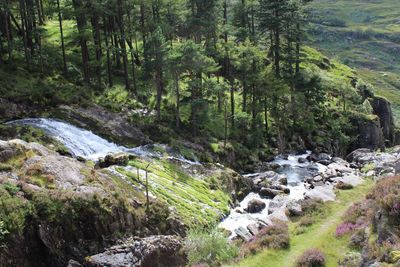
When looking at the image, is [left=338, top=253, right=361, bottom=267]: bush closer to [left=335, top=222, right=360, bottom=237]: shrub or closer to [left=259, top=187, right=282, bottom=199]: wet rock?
[left=335, top=222, right=360, bottom=237]: shrub

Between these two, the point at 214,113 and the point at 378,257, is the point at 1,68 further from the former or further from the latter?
the point at 378,257

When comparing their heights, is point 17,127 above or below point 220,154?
above

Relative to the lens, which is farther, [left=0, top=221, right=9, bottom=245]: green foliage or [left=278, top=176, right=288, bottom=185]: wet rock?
[left=278, top=176, right=288, bottom=185]: wet rock

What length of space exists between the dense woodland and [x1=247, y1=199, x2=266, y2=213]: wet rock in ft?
62.9

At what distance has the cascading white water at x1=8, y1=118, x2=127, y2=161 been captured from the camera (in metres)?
46.0

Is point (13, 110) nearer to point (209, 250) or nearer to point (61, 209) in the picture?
point (61, 209)

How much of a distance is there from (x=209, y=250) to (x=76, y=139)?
2388 centimetres

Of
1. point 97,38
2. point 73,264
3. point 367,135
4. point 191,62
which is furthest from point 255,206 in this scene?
point 367,135

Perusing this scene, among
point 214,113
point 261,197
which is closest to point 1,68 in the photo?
point 214,113

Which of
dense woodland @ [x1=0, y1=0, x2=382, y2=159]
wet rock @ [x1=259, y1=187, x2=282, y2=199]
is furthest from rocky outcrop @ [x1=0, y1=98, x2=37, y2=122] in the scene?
wet rock @ [x1=259, y1=187, x2=282, y2=199]

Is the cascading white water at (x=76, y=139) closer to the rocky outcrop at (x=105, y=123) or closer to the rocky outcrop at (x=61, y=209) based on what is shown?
the rocky outcrop at (x=105, y=123)

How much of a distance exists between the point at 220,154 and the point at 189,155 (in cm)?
732

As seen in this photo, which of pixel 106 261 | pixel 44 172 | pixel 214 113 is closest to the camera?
pixel 106 261

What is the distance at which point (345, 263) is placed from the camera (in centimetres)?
2509
